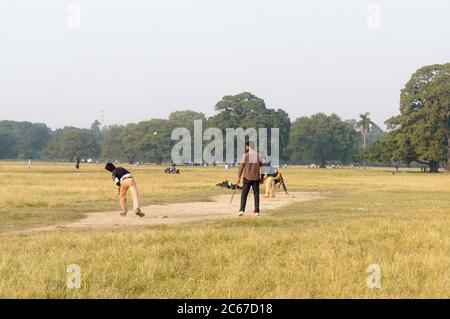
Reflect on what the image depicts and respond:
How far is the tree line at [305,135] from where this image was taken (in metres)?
69.9

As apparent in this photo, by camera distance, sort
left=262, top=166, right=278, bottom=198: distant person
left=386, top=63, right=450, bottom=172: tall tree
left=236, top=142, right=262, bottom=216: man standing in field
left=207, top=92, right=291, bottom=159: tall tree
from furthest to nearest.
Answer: left=207, top=92, right=291, bottom=159: tall tree, left=386, top=63, right=450, bottom=172: tall tree, left=262, top=166, right=278, bottom=198: distant person, left=236, top=142, right=262, bottom=216: man standing in field

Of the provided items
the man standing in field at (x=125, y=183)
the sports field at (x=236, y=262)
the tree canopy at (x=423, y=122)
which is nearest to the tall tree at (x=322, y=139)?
the tree canopy at (x=423, y=122)

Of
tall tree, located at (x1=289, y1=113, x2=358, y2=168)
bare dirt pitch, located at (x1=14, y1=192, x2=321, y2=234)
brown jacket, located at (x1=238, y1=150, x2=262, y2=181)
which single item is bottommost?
bare dirt pitch, located at (x1=14, y1=192, x2=321, y2=234)

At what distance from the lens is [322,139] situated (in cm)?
11975

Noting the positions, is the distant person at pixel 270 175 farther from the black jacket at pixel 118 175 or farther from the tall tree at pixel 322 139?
the tall tree at pixel 322 139

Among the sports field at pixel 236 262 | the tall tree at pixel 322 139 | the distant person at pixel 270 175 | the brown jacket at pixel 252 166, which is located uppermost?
the tall tree at pixel 322 139

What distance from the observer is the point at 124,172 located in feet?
51.3

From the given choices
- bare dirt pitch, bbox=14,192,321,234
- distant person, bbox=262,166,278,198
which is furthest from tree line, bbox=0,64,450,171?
bare dirt pitch, bbox=14,192,321,234

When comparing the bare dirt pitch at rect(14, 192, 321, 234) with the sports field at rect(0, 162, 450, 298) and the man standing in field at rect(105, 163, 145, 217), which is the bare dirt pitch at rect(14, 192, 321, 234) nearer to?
the man standing in field at rect(105, 163, 145, 217)

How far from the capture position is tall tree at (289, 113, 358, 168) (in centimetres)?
→ 11919

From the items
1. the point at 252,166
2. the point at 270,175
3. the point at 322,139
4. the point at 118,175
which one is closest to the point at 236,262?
the point at 252,166

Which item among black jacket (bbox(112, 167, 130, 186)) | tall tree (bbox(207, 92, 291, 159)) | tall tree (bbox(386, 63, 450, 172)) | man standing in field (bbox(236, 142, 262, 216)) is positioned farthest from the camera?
tall tree (bbox(207, 92, 291, 159))

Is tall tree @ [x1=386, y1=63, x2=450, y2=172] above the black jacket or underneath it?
above

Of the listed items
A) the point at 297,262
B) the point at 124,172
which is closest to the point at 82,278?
the point at 297,262
